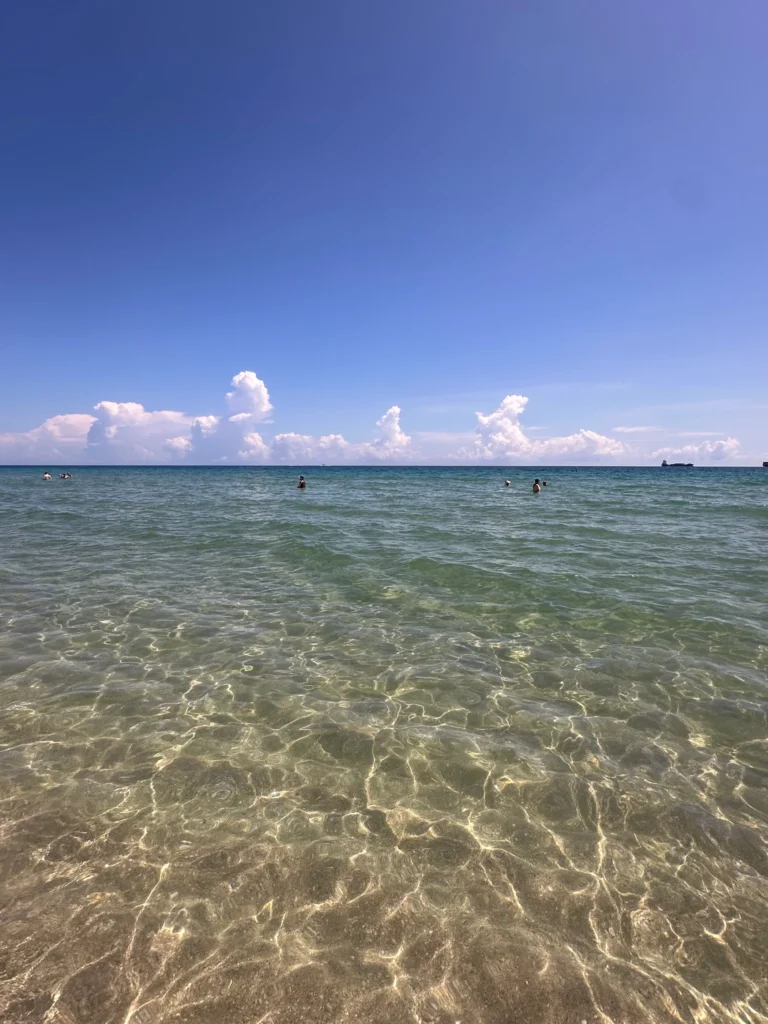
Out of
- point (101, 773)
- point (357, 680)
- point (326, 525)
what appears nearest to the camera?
point (101, 773)

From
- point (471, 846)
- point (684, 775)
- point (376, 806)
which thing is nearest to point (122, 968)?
point (376, 806)

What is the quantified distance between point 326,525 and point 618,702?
2258 cm

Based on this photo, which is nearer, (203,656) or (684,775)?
(684,775)

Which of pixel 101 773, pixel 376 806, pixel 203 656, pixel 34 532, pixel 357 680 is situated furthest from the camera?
pixel 34 532

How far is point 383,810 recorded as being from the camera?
232 inches

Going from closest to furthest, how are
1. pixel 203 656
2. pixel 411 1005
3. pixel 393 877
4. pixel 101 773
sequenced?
pixel 411 1005
pixel 393 877
pixel 101 773
pixel 203 656

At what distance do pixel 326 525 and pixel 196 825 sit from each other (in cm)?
2405

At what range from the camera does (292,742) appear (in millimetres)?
7254

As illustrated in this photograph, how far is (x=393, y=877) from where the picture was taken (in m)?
4.95

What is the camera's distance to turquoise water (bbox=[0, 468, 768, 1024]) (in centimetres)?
400

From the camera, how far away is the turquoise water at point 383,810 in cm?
400

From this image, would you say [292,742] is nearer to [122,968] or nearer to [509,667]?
[122,968]

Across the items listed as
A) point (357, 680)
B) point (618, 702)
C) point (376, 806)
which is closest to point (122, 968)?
point (376, 806)

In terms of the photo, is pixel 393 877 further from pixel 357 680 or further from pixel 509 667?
pixel 509 667
